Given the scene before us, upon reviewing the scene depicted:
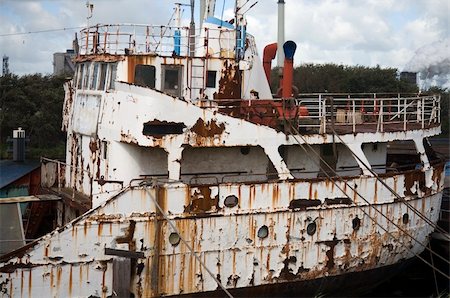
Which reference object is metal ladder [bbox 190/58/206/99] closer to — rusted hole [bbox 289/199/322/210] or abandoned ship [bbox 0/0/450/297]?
abandoned ship [bbox 0/0/450/297]

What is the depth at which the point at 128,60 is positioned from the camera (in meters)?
15.9

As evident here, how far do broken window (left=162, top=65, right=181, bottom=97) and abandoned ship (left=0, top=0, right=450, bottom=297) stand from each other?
3cm

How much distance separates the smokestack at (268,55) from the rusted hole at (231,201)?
6272 mm

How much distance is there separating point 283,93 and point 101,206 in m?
5.84

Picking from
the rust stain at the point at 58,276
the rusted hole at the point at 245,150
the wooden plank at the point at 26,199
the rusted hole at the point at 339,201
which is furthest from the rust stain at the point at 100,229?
the rusted hole at the point at 339,201

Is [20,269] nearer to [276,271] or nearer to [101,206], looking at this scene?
[101,206]

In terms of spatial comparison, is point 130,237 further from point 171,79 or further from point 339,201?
point 339,201

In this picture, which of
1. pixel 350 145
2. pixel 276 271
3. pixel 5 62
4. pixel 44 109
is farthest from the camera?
pixel 5 62

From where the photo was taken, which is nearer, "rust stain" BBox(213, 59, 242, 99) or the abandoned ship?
the abandoned ship

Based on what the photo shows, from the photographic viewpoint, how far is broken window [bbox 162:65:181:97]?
1622 cm

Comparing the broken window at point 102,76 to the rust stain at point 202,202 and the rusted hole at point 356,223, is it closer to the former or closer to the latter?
the rust stain at point 202,202

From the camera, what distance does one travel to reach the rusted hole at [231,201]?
48.9 feet

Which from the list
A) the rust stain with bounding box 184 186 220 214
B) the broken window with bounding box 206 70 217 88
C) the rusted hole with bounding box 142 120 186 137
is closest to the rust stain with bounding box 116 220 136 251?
the rust stain with bounding box 184 186 220 214

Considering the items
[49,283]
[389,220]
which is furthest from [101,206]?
[389,220]
